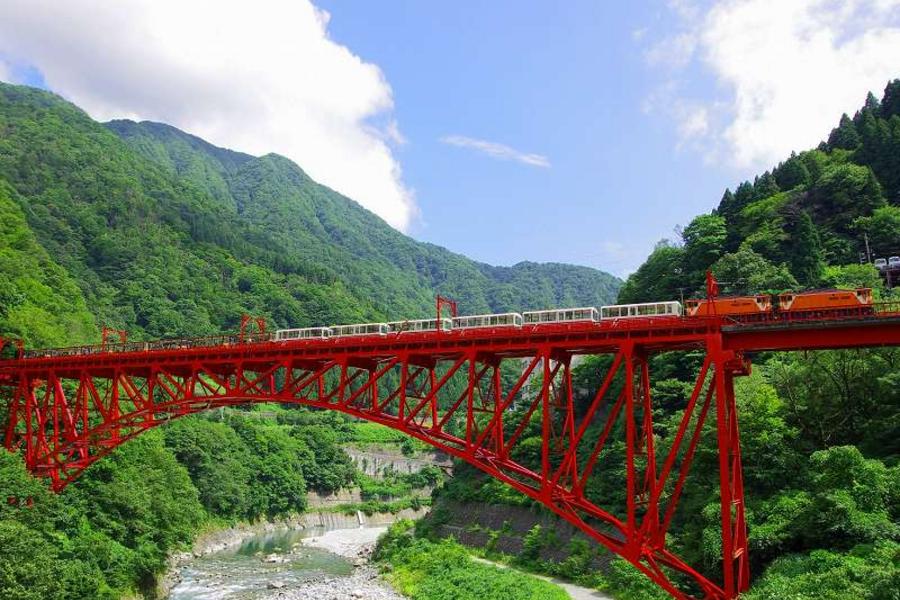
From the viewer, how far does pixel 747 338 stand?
21.3 meters

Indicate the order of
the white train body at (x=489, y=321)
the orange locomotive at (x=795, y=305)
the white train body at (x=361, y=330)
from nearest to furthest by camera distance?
1. the orange locomotive at (x=795, y=305)
2. the white train body at (x=489, y=321)
3. the white train body at (x=361, y=330)

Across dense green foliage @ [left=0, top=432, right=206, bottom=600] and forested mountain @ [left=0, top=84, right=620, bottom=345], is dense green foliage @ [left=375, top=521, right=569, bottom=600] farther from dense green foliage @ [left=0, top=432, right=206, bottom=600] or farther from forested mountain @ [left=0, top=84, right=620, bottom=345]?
forested mountain @ [left=0, top=84, right=620, bottom=345]

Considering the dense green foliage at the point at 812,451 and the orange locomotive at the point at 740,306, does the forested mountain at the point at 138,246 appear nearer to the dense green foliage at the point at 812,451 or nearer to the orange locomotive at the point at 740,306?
the dense green foliage at the point at 812,451

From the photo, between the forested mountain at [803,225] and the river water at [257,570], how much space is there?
120 ft

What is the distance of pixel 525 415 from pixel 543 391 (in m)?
10.6

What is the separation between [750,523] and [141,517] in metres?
33.3

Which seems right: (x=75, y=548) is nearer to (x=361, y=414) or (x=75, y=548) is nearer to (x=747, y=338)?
(x=361, y=414)

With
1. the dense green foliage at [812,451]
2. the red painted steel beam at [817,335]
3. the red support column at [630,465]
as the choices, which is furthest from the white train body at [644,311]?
the dense green foliage at [812,451]

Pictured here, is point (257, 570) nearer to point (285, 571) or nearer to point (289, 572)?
point (285, 571)

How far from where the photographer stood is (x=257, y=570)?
2032 inches

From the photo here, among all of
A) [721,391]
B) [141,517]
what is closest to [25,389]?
[141,517]

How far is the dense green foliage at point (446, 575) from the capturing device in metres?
32.9

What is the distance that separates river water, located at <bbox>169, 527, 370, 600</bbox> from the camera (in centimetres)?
4316

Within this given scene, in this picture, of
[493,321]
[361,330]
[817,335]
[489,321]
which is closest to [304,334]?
[361,330]
